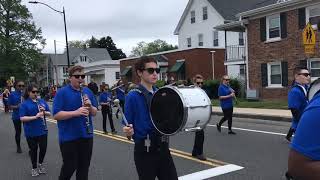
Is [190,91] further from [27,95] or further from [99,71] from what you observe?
[99,71]

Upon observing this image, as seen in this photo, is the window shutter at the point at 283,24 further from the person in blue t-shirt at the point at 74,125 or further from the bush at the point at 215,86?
the person in blue t-shirt at the point at 74,125

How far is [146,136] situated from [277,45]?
23.1m

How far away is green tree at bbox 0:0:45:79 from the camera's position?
224 feet

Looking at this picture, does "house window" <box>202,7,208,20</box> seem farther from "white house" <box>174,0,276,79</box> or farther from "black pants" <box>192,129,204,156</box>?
"black pants" <box>192,129,204,156</box>

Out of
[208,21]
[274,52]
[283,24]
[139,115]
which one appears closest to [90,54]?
[208,21]

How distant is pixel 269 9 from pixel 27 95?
20202 millimetres

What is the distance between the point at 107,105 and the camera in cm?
1566

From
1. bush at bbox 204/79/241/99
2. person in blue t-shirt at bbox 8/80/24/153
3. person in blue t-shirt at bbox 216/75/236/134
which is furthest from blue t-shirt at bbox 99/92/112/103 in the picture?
bush at bbox 204/79/241/99

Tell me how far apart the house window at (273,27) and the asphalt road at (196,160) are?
1327 cm

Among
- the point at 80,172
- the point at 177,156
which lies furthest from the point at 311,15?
the point at 80,172

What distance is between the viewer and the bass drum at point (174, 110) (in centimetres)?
450

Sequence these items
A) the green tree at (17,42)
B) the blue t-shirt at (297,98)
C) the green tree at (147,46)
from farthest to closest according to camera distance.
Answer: the green tree at (147,46)
the green tree at (17,42)
the blue t-shirt at (297,98)

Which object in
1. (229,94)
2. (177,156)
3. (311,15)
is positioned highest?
(311,15)

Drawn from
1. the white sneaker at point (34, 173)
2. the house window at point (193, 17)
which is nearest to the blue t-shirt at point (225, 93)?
the white sneaker at point (34, 173)
